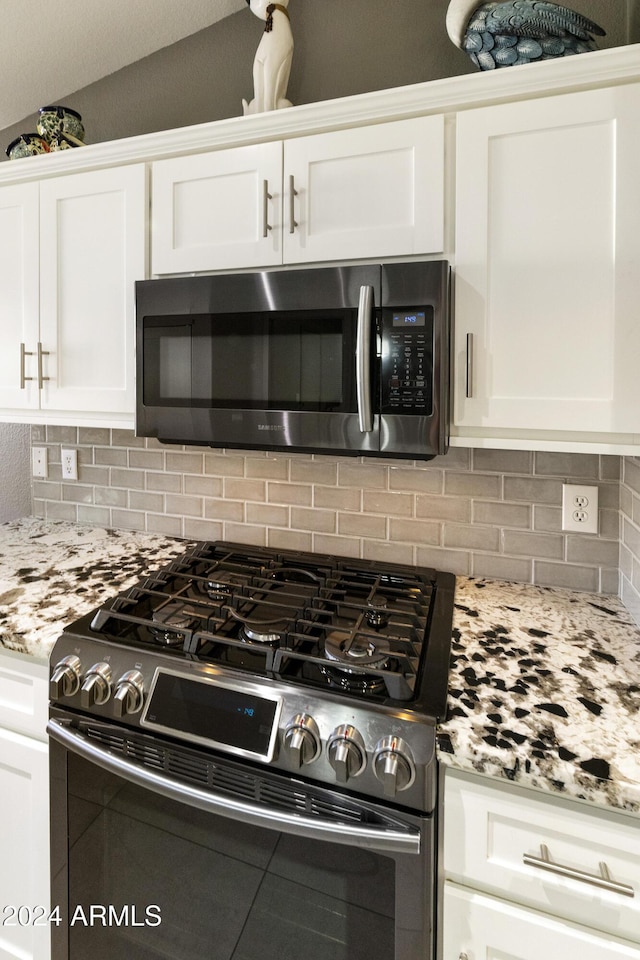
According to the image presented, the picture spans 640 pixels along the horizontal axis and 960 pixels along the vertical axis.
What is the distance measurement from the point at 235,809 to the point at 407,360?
3.10 feet

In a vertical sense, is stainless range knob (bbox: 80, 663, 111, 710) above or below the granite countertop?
below

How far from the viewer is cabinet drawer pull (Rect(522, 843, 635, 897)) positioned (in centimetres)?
74

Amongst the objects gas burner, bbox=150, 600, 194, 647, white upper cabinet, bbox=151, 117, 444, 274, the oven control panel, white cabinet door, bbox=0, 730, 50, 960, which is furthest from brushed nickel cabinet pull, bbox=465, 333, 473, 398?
white cabinet door, bbox=0, 730, 50, 960

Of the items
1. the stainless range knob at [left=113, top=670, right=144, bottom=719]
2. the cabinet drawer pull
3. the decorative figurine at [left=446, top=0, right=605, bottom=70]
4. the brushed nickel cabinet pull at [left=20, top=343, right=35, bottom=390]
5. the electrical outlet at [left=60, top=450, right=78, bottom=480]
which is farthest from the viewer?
the electrical outlet at [left=60, top=450, right=78, bottom=480]

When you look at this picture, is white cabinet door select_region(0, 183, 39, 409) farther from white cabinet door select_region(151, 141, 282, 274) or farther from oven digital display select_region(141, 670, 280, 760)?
oven digital display select_region(141, 670, 280, 760)

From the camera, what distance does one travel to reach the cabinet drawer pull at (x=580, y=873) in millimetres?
742

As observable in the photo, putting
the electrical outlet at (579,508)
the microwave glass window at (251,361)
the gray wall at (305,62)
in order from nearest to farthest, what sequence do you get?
the microwave glass window at (251,361)
the electrical outlet at (579,508)
the gray wall at (305,62)

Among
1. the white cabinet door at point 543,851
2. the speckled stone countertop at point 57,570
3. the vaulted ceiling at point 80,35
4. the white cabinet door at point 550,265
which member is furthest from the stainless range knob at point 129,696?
the vaulted ceiling at point 80,35

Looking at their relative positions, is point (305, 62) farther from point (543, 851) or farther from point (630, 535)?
point (543, 851)

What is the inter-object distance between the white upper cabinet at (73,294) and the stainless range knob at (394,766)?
1106 mm

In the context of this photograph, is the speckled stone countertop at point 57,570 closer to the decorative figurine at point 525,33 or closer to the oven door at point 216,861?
the oven door at point 216,861

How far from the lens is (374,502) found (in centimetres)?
156

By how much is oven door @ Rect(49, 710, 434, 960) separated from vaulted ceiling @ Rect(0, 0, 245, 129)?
80.2 inches

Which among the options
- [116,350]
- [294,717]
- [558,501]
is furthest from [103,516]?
[558,501]
